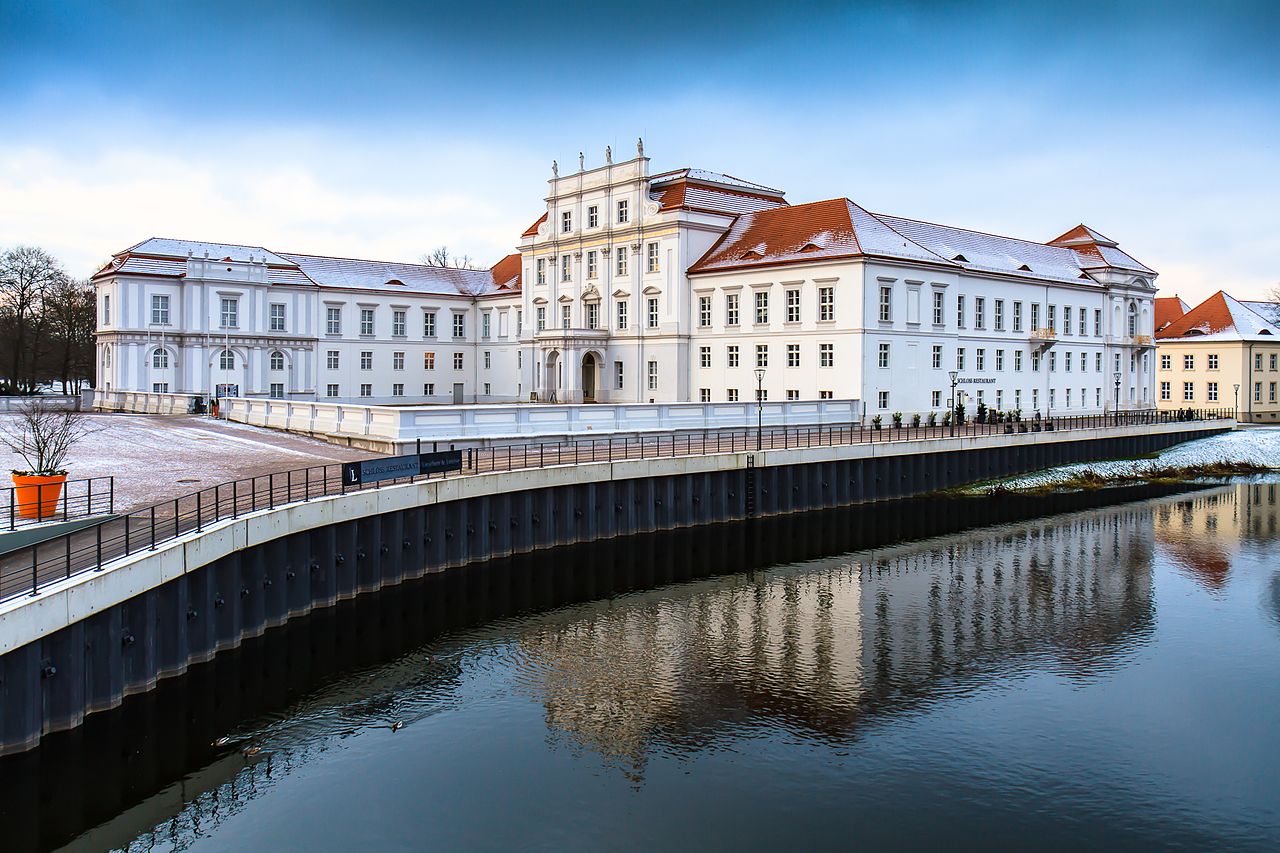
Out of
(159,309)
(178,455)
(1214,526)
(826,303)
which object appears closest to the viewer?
(178,455)

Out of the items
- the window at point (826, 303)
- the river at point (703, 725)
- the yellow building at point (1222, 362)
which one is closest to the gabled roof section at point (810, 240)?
the window at point (826, 303)

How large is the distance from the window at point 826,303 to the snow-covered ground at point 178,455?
29.9 meters

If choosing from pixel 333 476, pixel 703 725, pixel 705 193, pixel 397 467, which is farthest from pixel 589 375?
pixel 703 725

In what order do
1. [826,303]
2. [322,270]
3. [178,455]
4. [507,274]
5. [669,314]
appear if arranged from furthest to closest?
[507,274] < [322,270] < [669,314] < [826,303] < [178,455]

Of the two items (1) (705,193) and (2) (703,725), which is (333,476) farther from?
(1) (705,193)

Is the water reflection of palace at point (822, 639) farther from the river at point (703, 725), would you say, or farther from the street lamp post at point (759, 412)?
the street lamp post at point (759, 412)

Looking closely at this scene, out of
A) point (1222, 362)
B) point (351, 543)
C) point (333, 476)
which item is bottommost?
point (351, 543)

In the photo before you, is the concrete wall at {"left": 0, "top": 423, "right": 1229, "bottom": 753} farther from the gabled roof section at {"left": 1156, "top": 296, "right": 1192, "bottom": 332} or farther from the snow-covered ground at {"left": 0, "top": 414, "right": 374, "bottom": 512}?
the gabled roof section at {"left": 1156, "top": 296, "right": 1192, "bottom": 332}

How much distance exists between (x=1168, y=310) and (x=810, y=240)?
195ft

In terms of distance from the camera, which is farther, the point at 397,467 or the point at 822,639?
the point at 397,467

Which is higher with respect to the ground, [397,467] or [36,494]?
[397,467]

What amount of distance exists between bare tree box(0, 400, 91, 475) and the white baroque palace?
21.1 m

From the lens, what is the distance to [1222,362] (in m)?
93.9

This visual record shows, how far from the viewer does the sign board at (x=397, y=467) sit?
27875 millimetres
